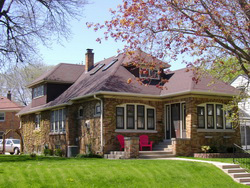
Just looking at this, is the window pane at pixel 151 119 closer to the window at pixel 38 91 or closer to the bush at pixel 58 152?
the bush at pixel 58 152

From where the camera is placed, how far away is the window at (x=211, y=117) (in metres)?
22.9

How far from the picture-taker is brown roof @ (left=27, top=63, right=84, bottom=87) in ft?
99.3

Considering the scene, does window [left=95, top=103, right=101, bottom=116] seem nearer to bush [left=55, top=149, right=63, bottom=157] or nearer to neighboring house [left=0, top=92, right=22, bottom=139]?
bush [left=55, top=149, right=63, bottom=157]

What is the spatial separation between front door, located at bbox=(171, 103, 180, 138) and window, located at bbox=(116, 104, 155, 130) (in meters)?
1.19

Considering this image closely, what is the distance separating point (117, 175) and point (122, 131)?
8615mm

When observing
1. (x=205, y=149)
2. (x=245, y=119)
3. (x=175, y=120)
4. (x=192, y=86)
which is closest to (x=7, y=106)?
(x=175, y=120)

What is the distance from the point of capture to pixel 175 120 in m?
23.8

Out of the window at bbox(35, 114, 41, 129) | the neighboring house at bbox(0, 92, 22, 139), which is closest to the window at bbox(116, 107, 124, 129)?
the window at bbox(35, 114, 41, 129)

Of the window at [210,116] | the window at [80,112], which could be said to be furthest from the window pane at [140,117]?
the window at [80,112]

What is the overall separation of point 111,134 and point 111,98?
210 cm

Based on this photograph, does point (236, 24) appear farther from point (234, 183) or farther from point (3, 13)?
point (3, 13)

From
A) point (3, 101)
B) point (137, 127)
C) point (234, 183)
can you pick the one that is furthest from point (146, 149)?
point (3, 101)

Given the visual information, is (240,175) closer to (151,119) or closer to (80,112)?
(151,119)

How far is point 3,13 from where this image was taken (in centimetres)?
2348
